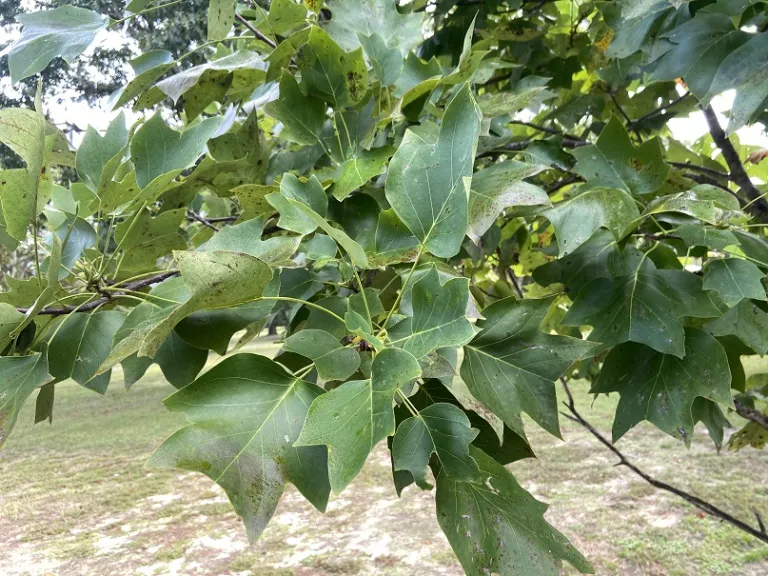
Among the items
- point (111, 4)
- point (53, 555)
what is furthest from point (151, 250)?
point (111, 4)

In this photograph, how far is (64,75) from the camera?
27.8ft

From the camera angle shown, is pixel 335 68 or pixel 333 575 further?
pixel 333 575

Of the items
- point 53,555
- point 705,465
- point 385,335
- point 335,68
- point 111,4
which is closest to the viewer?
point 385,335

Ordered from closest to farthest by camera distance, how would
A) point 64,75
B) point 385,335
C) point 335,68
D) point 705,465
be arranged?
1. point 385,335
2. point 335,68
3. point 705,465
4. point 64,75

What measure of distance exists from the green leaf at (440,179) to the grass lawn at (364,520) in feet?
8.70

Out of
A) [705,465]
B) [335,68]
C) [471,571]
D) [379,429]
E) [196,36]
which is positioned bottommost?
[705,465]

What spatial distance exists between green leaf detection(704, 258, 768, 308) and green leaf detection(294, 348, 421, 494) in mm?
480

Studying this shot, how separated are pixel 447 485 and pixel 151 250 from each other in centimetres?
44

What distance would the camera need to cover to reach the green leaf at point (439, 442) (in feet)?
1.59

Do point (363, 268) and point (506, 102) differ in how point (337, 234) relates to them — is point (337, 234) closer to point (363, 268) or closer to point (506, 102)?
point (363, 268)

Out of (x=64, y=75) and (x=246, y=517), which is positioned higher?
(x=64, y=75)

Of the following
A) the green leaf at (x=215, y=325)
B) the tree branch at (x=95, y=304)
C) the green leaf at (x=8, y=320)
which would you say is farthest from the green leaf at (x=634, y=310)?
the green leaf at (x=8, y=320)

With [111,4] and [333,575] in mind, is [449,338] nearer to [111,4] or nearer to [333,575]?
[333,575]

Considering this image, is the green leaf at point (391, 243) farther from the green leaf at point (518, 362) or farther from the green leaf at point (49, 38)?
the green leaf at point (49, 38)
